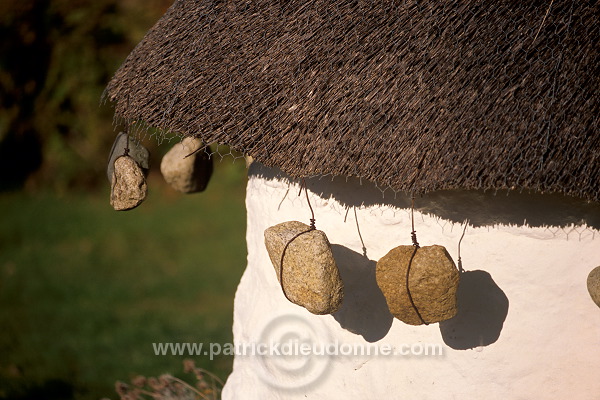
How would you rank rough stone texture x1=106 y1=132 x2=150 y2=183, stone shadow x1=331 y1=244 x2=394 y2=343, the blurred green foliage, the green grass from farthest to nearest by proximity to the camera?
the blurred green foliage
the green grass
rough stone texture x1=106 y1=132 x2=150 y2=183
stone shadow x1=331 y1=244 x2=394 y2=343

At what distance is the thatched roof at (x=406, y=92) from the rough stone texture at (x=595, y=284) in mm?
357

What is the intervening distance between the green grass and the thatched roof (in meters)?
3.55

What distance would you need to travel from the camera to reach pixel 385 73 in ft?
9.36

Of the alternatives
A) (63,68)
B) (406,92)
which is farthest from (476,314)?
(63,68)

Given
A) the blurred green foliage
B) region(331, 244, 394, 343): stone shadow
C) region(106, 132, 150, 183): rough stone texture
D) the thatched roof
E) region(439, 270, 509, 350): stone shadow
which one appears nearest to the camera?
the thatched roof

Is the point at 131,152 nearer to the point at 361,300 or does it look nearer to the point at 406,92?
the point at 361,300

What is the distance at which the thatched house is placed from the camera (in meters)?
2.64

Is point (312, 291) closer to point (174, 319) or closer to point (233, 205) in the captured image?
point (174, 319)

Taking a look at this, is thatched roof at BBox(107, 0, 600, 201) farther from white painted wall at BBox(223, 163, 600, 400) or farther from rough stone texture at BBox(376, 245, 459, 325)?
white painted wall at BBox(223, 163, 600, 400)

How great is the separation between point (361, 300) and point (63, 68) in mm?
8559

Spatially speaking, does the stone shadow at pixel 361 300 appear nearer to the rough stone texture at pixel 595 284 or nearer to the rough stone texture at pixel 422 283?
the rough stone texture at pixel 422 283

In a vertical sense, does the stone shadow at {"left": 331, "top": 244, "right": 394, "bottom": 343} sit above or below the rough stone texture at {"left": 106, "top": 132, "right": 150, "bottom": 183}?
below

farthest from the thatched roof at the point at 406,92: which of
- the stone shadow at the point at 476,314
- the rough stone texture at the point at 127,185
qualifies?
the stone shadow at the point at 476,314

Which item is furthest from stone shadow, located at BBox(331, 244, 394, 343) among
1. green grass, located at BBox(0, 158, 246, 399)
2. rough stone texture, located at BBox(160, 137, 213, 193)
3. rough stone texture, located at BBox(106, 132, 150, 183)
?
green grass, located at BBox(0, 158, 246, 399)
